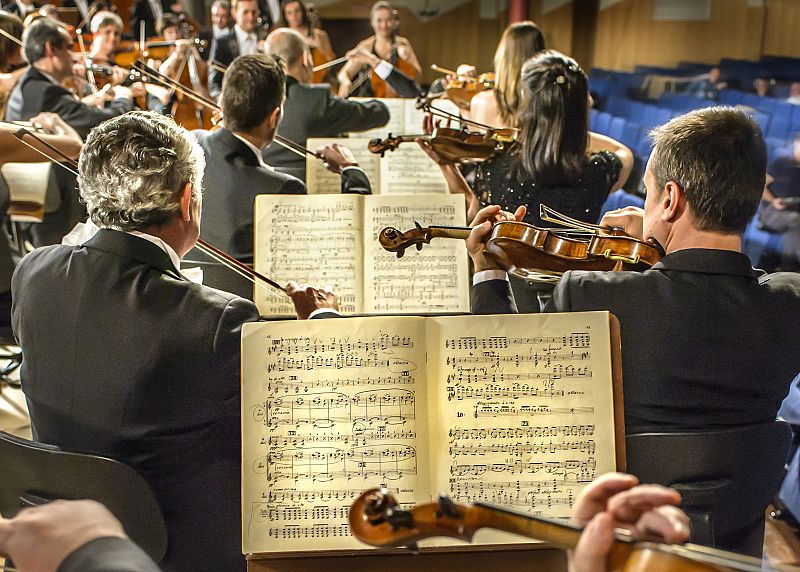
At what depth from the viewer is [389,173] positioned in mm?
3668

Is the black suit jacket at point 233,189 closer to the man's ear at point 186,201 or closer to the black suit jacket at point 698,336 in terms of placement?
the man's ear at point 186,201

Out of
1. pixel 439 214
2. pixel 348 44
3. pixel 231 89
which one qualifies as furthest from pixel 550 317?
pixel 348 44

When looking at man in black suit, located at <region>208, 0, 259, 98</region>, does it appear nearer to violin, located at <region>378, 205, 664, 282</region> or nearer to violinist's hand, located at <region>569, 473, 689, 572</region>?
violin, located at <region>378, 205, 664, 282</region>

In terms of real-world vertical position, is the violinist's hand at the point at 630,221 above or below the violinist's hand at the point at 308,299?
above

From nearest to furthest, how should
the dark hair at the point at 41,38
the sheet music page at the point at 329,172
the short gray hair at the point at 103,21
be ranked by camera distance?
the sheet music page at the point at 329,172
the dark hair at the point at 41,38
the short gray hair at the point at 103,21

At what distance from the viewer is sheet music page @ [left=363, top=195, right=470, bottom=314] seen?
2.54 metres

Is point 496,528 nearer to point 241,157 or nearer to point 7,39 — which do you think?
point 241,157

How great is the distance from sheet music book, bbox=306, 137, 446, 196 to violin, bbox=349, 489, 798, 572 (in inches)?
99.2

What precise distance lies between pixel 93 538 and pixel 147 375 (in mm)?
765

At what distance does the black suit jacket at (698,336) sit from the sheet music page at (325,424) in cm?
38

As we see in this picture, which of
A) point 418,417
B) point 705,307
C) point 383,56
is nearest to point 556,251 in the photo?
point 705,307

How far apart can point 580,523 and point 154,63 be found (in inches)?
→ 276

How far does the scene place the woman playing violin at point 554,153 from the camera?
9.57 ft

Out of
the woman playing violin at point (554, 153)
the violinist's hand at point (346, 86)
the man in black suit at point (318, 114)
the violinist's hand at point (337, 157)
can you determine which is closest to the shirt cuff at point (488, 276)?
the woman playing violin at point (554, 153)
